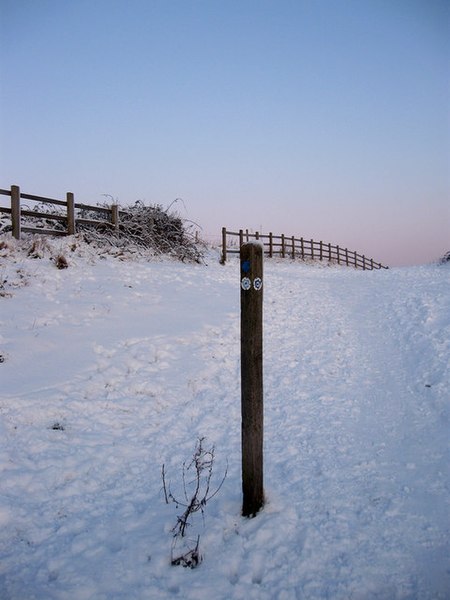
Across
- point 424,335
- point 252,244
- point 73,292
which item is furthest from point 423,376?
point 73,292

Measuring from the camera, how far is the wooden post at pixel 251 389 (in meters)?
3.27

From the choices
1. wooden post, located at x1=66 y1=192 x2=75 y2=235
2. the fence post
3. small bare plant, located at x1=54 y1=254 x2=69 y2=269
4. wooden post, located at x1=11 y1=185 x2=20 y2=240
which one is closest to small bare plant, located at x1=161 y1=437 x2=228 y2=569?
small bare plant, located at x1=54 y1=254 x2=69 y2=269

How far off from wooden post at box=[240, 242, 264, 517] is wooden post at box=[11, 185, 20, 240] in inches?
363

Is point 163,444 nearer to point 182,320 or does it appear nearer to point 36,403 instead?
point 36,403

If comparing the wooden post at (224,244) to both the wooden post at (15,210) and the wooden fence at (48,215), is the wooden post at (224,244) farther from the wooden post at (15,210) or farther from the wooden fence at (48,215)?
the wooden post at (15,210)

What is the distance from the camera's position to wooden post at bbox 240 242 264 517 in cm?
327

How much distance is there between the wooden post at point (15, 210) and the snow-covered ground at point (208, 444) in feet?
3.63

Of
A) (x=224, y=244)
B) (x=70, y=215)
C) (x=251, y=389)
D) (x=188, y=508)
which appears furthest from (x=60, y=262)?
(x=224, y=244)

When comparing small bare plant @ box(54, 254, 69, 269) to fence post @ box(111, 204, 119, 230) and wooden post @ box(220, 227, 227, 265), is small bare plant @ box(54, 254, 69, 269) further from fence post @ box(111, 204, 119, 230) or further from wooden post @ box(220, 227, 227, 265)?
wooden post @ box(220, 227, 227, 265)

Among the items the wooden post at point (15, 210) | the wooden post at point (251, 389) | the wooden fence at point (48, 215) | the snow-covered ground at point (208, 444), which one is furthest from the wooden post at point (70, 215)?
the wooden post at point (251, 389)

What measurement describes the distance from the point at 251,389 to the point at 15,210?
9616 millimetres

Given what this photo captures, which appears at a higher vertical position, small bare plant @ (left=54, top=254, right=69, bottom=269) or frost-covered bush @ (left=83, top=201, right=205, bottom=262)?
frost-covered bush @ (left=83, top=201, right=205, bottom=262)

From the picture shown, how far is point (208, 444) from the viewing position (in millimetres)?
4629

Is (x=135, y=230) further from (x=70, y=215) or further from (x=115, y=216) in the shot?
(x=70, y=215)
